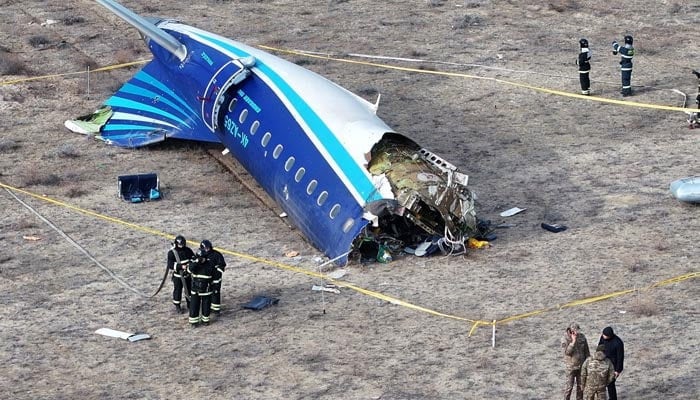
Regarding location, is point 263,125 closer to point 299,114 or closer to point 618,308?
point 299,114

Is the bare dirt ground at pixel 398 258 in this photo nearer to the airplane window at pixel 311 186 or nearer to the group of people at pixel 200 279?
the group of people at pixel 200 279

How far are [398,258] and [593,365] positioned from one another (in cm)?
791

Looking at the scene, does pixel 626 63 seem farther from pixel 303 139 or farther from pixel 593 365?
pixel 593 365

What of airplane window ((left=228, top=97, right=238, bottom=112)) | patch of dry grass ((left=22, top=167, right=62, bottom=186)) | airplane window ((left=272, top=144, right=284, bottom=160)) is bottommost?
patch of dry grass ((left=22, top=167, right=62, bottom=186))

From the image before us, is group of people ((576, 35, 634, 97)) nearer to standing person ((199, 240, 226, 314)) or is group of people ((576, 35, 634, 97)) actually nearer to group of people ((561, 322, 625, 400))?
standing person ((199, 240, 226, 314))

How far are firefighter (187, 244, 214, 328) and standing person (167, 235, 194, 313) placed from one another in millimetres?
421

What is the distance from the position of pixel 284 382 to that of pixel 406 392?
2.04m

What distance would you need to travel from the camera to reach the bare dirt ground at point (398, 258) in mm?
22875

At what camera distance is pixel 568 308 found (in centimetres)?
2494

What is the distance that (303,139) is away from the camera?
29.1 metres

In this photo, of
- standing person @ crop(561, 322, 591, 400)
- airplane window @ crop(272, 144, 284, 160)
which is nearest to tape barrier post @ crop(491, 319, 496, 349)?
standing person @ crop(561, 322, 591, 400)

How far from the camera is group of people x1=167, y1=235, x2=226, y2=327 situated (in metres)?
24.6

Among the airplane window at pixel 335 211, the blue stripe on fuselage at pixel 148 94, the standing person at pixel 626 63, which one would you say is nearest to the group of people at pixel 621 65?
the standing person at pixel 626 63

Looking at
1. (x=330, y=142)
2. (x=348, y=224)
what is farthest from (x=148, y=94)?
(x=348, y=224)
